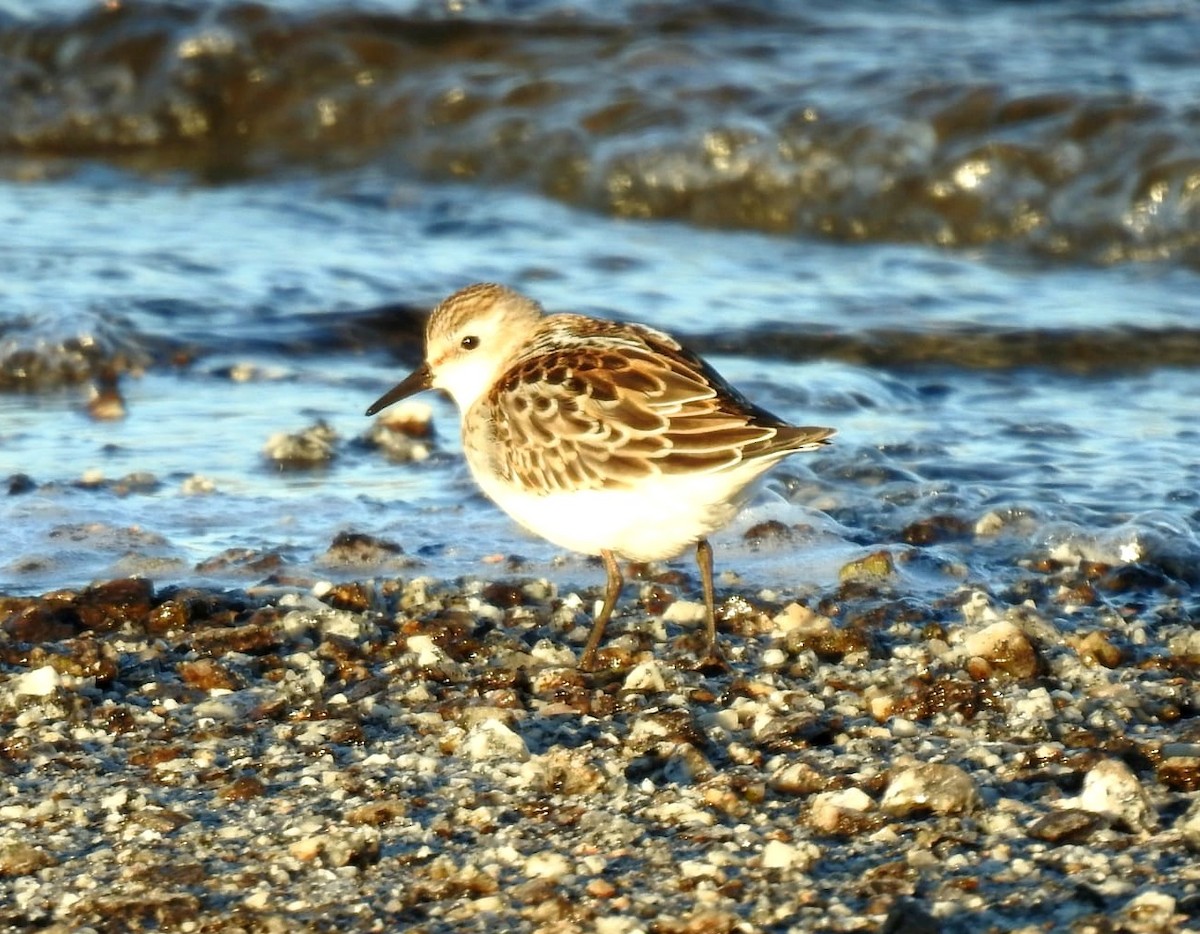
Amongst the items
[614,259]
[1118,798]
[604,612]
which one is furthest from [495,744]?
[614,259]

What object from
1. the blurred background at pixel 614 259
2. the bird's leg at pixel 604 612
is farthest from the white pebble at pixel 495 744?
the blurred background at pixel 614 259

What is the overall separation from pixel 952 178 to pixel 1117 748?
23.1 ft

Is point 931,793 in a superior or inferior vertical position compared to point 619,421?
inferior

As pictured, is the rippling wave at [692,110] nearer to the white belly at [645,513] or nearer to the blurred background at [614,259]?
the blurred background at [614,259]

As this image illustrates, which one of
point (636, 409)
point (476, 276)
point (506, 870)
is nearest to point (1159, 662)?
point (636, 409)

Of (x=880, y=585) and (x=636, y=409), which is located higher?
(x=636, y=409)

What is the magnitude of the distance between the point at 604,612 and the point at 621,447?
487 mm

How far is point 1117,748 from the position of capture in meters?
4.26

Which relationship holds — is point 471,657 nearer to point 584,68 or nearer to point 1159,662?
point 1159,662

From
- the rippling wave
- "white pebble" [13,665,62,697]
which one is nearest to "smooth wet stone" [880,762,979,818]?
"white pebble" [13,665,62,697]

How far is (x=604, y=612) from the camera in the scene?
16.6 feet

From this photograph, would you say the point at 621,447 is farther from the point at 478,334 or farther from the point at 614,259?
the point at 614,259

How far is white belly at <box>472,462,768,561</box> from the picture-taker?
481 centimetres

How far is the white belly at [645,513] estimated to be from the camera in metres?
4.81
